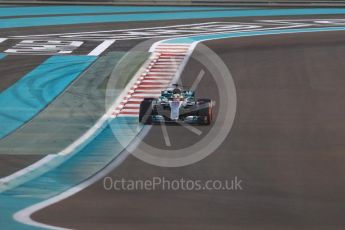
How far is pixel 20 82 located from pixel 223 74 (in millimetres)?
5751

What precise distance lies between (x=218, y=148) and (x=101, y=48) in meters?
12.9

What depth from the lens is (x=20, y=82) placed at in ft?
71.1

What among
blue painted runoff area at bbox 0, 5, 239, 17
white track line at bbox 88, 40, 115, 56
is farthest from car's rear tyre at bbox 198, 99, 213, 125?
blue painted runoff area at bbox 0, 5, 239, 17

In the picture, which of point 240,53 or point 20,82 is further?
point 240,53

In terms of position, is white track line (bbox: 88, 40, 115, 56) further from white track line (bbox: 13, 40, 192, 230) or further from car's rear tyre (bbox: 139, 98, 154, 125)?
car's rear tyre (bbox: 139, 98, 154, 125)

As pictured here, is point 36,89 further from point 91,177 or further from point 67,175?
point 91,177

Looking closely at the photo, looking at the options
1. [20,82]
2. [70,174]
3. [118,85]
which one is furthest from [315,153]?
[20,82]

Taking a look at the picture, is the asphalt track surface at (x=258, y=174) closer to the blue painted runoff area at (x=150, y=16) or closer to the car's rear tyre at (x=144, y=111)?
the car's rear tyre at (x=144, y=111)

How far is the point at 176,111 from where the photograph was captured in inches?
664

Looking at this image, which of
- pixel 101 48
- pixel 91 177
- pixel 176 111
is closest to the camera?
pixel 91 177

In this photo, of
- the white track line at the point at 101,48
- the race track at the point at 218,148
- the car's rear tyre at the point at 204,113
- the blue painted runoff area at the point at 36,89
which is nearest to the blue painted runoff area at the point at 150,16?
the race track at the point at 218,148

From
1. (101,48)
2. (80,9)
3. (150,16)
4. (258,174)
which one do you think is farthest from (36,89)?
(80,9)

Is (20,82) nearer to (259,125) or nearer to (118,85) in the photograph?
(118,85)

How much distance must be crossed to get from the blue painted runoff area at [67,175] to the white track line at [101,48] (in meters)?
9.80
